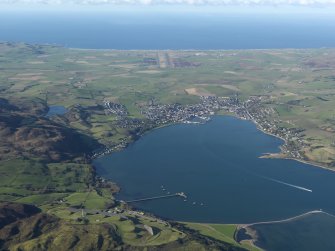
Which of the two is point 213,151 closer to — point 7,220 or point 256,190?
point 256,190

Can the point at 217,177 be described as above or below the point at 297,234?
above

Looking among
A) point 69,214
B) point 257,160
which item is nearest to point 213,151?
point 257,160

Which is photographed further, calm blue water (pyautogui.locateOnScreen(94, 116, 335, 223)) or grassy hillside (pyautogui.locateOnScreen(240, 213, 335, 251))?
calm blue water (pyautogui.locateOnScreen(94, 116, 335, 223))

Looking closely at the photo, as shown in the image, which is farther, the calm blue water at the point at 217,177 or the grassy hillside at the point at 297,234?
the calm blue water at the point at 217,177

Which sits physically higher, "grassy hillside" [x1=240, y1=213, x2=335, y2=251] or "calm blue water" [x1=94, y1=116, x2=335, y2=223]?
"calm blue water" [x1=94, y1=116, x2=335, y2=223]

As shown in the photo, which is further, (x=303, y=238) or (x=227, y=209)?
(x=227, y=209)

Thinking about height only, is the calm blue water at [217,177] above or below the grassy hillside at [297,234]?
above

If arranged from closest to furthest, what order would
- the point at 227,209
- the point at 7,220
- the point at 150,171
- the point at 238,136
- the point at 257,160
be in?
the point at 7,220 → the point at 227,209 → the point at 150,171 → the point at 257,160 → the point at 238,136

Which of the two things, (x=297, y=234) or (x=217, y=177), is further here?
(x=217, y=177)
